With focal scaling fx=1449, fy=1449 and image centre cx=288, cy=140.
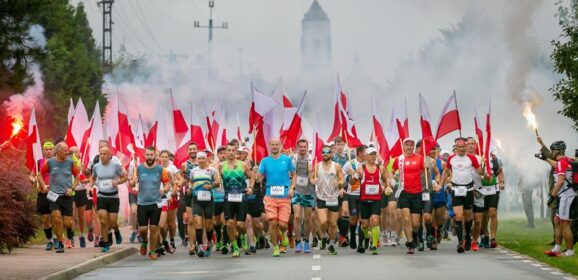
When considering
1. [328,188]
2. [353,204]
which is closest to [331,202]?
[328,188]

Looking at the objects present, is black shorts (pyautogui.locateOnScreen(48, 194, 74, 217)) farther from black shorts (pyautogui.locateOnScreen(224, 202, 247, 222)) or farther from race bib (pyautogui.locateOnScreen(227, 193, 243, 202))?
race bib (pyautogui.locateOnScreen(227, 193, 243, 202))

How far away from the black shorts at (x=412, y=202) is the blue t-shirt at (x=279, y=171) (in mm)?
2178

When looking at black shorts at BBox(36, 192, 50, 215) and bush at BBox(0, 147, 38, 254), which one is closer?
bush at BBox(0, 147, 38, 254)

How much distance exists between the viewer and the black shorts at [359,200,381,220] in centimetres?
2548

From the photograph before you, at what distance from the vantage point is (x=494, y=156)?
27531mm

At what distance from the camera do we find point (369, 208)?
25.6 m

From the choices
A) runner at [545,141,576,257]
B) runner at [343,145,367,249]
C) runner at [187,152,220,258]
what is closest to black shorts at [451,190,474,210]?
runner at [343,145,367,249]

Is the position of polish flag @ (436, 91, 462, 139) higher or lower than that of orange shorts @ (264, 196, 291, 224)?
higher

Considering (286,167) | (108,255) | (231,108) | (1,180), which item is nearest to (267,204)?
(286,167)

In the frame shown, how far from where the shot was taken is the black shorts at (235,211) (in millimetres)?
25236

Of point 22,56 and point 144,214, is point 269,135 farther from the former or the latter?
point 22,56

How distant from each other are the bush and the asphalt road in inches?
75.2

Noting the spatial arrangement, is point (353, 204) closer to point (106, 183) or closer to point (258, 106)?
point (258, 106)

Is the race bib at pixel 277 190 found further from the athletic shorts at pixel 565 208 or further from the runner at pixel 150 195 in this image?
the athletic shorts at pixel 565 208
